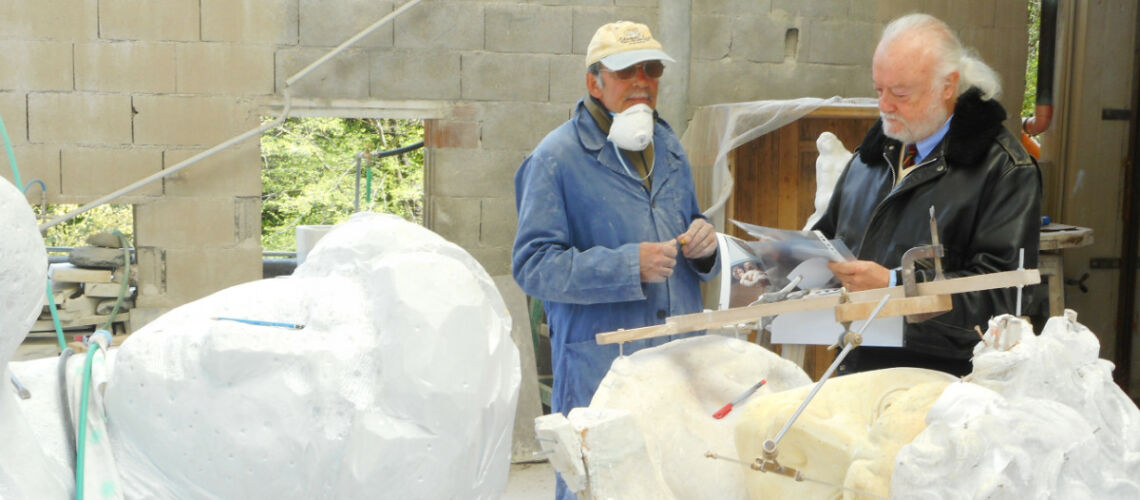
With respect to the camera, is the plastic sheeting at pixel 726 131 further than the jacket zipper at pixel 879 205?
Yes

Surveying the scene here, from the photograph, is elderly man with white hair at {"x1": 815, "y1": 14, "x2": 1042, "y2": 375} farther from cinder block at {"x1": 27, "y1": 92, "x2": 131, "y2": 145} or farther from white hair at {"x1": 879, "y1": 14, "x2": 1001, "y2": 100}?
cinder block at {"x1": 27, "y1": 92, "x2": 131, "y2": 145}

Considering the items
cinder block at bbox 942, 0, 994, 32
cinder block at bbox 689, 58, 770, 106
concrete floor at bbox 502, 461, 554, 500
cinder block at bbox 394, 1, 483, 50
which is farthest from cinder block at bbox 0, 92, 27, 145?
cinder block at bbox 942, 0, 994, 32

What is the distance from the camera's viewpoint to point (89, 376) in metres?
1.66

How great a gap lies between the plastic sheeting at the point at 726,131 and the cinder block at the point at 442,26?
1215 millimetres

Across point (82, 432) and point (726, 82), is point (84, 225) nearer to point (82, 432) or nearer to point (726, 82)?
point (726, 82)

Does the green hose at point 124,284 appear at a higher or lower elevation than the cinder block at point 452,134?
lower

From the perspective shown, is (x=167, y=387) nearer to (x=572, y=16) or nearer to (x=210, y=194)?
(x=210, y=194)

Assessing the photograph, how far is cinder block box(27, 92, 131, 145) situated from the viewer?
189 inches

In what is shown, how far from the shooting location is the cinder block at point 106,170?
486 centimetres

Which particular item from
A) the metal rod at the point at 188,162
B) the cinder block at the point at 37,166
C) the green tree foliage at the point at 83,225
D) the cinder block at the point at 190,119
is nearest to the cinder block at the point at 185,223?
the metal rod at the point at 188,162

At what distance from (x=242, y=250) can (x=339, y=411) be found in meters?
3.63

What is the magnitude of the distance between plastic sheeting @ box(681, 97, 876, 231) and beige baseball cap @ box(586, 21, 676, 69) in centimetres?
182

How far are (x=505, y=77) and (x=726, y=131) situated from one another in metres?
1.15

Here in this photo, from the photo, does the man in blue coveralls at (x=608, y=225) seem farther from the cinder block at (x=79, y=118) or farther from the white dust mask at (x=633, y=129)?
the cinder block at (x=79, y=118)
